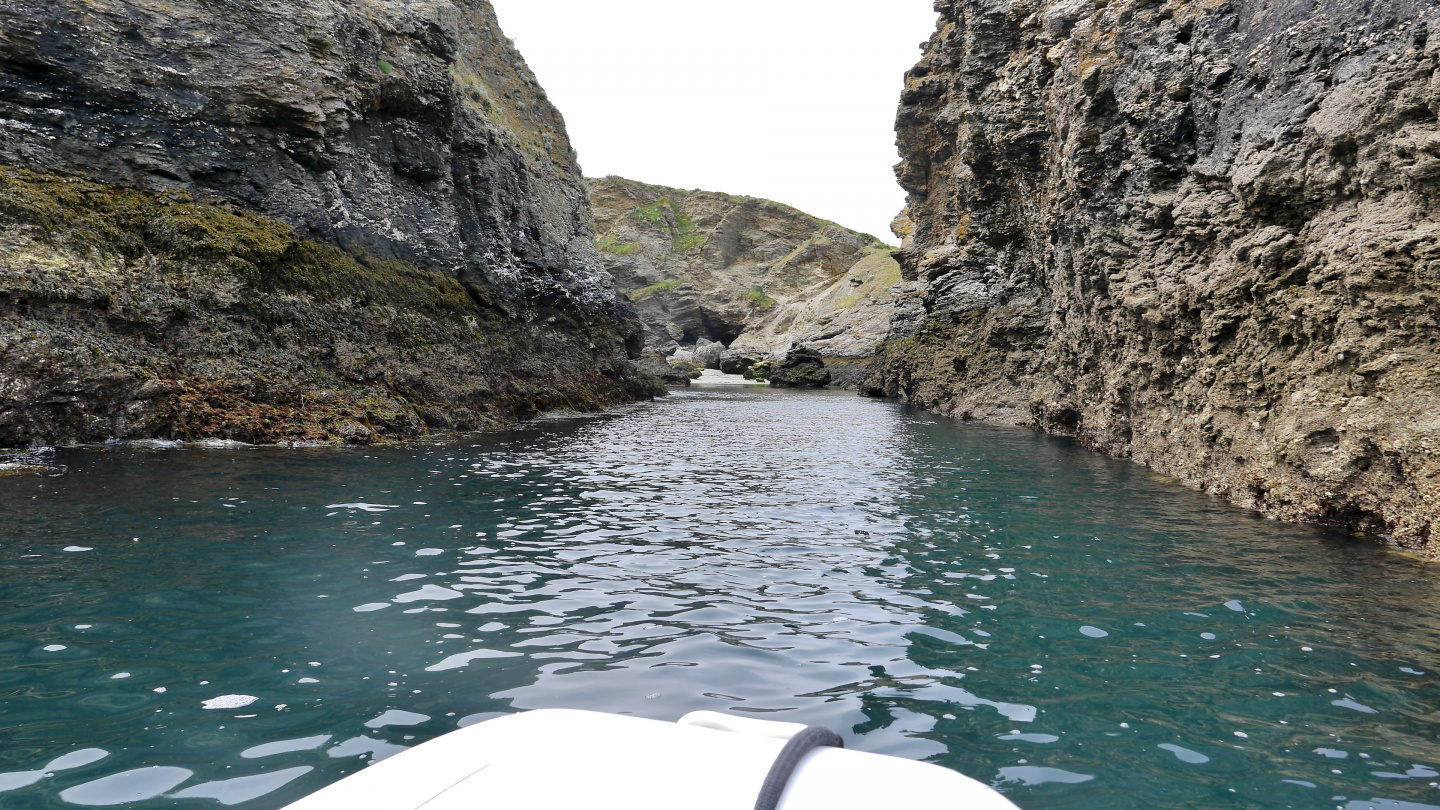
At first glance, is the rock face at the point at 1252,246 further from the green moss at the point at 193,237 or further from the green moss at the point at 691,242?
the green moss at the point at 691,242

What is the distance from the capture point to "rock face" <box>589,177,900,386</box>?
87375mm

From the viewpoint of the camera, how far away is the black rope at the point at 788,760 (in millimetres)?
2119

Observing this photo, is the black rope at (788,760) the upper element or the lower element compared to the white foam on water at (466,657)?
upper

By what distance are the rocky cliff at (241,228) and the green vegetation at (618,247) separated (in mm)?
82122

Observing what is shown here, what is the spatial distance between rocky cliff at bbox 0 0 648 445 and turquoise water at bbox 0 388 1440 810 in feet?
10.4

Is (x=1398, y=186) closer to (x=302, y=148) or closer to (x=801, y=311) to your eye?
(x=302, y=148)

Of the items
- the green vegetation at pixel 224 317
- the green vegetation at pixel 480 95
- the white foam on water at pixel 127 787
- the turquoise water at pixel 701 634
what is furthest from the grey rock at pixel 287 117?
the white foam on water at pixel 127 787

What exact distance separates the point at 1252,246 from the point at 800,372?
50699mm

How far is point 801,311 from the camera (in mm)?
94562

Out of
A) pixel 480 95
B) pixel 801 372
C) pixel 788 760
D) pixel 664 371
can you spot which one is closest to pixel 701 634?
pixel 788 760

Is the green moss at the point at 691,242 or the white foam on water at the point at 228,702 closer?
the white foam on water at the point at 228,702

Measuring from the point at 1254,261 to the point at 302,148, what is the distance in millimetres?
18970

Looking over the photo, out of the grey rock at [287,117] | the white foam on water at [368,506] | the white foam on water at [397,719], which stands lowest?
the white foam on water at [397,719]

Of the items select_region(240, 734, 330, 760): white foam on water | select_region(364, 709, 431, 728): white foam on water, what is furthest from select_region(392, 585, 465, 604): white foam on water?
select_region(240, 734, 330, 760): white foam on water
